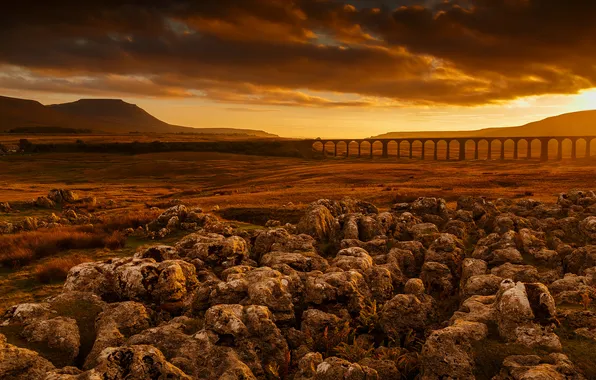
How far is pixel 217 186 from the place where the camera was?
89750mm

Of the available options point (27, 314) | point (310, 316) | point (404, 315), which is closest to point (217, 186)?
point (27, 314)

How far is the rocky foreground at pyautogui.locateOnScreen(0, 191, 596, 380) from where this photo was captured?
10.2 metres

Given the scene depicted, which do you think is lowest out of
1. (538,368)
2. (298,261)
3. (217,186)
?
(217,186)

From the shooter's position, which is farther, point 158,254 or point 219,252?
point 219,252

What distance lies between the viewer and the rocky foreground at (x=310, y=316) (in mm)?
10180

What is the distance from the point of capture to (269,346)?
1148 centimetres

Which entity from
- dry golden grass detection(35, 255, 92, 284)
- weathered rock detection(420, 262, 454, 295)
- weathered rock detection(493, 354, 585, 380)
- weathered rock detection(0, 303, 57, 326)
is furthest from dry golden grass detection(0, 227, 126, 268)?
weathered rock detection(493, 354, 585, 380)

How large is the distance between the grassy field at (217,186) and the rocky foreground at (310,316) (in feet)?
19.2

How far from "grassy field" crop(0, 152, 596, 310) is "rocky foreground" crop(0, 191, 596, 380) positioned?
5845mm

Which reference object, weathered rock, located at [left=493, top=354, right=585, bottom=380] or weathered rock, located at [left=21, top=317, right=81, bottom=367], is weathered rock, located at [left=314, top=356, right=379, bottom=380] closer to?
weathered rock, located at [left=493, top=354, right=585, bottom=380]

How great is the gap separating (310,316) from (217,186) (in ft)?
260

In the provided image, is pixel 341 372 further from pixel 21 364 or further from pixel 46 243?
pixel 46 243

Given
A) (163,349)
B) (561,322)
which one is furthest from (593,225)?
(163,349)

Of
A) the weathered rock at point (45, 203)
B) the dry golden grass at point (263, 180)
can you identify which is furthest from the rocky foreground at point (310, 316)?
the weathered rock at point (45, 203)
